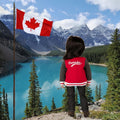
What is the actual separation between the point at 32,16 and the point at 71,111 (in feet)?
16.6

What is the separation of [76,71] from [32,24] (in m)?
3.61

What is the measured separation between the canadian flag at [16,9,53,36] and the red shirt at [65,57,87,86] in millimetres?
2711

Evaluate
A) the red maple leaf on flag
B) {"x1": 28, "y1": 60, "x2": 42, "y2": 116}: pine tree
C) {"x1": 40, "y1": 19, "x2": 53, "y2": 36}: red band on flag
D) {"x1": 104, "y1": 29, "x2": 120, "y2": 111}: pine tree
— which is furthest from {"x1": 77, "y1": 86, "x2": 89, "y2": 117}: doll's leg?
{"x1": 28, "y1": 60, "x2": 42, "y2": 116}: pine tree

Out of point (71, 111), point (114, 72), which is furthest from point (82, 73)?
point (114, 72)

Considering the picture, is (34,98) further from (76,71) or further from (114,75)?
(76,71)

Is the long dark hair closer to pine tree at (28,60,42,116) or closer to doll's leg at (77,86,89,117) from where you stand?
doll's leg at (77,86,89,117)

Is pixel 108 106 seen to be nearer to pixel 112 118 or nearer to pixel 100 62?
pixel 112 118

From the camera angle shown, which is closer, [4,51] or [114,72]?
[114,72]

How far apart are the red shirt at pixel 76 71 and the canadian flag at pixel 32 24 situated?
8.89 ft

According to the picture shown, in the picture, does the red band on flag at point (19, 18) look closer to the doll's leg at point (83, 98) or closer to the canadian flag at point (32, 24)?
the canadian flag at point (32, 24)

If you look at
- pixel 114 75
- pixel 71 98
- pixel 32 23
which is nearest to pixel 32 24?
pixel 32 23

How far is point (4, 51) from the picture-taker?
446ft

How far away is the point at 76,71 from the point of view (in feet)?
13.6

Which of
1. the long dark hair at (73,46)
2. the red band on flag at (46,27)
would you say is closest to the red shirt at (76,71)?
the long dark hair at (73,46)
